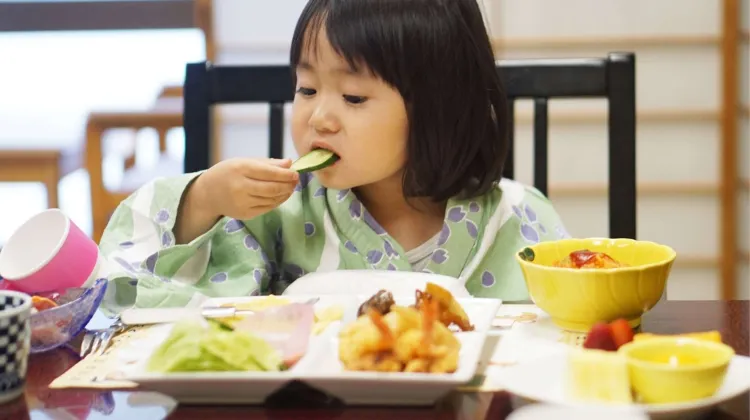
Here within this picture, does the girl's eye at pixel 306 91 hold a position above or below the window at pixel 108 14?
below

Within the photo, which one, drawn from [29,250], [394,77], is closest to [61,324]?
[29,250]

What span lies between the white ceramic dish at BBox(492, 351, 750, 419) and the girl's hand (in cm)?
50

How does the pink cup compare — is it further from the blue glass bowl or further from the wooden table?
the wooden table

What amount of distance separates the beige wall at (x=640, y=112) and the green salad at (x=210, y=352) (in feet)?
7.32

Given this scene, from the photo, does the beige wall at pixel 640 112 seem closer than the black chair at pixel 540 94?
No

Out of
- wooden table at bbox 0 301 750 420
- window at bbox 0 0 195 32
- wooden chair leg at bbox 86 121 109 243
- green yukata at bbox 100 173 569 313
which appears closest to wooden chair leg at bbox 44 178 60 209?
wooden chair leg at bbox 86 121 109 243

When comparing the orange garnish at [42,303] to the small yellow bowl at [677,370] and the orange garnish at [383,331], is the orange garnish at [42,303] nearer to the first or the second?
the orange garnish at [383,331]

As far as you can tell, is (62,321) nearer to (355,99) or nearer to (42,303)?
(42,303)

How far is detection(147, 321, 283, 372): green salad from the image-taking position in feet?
2.55

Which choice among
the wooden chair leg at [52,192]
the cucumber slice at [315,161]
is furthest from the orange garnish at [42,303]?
the wooden chair leg at [52,192]

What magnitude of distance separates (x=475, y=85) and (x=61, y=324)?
0.67 m

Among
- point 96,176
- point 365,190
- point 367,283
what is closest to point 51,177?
point 96,176

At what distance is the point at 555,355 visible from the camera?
2.56ft

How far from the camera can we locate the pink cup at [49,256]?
105cm
